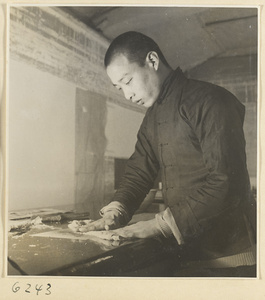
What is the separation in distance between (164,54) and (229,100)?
1.53 ft

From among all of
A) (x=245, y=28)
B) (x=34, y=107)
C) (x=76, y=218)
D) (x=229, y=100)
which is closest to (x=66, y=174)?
(x=76, y=218)

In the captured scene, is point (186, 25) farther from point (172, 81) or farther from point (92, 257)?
point (92, 257)

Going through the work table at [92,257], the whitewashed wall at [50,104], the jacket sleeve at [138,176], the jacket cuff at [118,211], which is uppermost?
the whitewashed wall at [50,104]

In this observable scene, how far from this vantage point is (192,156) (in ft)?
7.31

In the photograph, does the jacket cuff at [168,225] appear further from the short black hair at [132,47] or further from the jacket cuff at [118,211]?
the short black hair at [132,47]

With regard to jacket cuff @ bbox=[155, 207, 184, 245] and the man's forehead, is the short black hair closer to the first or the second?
the man's forehead

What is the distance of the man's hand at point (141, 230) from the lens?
2225 millimetres

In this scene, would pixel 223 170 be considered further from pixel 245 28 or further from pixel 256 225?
pixel 245 28

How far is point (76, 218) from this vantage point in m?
2.27

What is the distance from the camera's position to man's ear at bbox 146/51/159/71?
2.32 metres

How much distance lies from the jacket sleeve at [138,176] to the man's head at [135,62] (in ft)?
0.90

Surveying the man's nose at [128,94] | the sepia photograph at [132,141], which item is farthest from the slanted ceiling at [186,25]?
A: the man's nose at [128,94]

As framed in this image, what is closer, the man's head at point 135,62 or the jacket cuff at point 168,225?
the jacket cuff at point 168,225

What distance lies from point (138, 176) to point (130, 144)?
0.65ft
